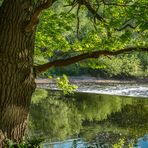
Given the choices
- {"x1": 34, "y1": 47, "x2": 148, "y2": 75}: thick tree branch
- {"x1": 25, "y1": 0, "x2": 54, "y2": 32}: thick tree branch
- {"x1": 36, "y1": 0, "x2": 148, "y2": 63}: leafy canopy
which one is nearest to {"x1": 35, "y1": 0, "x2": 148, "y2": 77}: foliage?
{"x1": 36, "y1": 0, "x2": 148, "y2": 63}: leafy canopy

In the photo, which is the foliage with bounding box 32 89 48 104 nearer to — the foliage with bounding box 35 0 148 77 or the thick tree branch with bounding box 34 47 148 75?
the foliage with bounding box 35 0 148 77

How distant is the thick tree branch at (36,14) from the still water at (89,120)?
11812 mm

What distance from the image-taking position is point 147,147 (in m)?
21.9

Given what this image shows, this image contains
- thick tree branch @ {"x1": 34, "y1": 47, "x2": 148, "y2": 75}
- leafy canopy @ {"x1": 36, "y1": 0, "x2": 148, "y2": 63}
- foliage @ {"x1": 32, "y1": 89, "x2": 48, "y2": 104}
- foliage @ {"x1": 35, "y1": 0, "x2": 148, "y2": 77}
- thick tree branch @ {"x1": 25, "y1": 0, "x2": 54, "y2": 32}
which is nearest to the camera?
thick tree branch @ {"x1": 25, "y1": 0, "x2": 54, "y2": 32}

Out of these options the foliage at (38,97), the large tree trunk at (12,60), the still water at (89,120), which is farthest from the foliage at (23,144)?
the foliage at (38,97)

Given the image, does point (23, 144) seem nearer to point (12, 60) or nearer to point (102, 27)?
point (12, 60)

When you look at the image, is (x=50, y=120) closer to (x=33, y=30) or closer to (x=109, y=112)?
(x=109, y=112)

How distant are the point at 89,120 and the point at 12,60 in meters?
23.6

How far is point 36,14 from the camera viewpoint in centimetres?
656

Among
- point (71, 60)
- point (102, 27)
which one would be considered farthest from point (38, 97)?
point (71, 60)

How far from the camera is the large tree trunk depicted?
670 cm

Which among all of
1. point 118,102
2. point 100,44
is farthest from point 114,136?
point 100,44

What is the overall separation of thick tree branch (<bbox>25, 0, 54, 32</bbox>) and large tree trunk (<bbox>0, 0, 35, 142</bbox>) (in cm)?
9

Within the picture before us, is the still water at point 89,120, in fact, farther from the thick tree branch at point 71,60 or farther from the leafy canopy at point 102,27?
the thick tree branch at point 71,60
